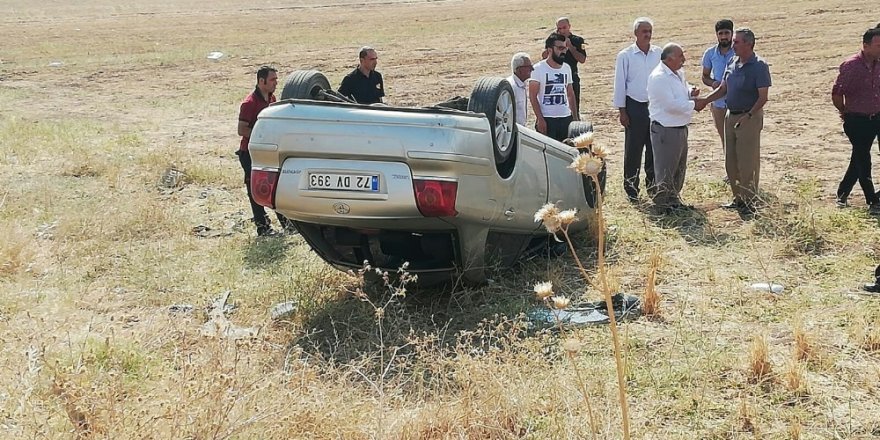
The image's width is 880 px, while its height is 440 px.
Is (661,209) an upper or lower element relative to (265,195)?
lower

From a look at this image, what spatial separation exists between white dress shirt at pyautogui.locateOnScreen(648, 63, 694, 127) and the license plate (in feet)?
11.6

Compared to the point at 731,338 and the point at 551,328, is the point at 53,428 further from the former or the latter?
the point at 731,338

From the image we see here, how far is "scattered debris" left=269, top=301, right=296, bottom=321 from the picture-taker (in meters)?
5.36

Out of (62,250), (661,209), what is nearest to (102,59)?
(62,250)

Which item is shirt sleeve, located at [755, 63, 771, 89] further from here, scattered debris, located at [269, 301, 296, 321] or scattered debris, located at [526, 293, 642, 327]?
scattered debris, located at [269, 301, 296, 321]

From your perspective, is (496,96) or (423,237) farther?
(423,237)

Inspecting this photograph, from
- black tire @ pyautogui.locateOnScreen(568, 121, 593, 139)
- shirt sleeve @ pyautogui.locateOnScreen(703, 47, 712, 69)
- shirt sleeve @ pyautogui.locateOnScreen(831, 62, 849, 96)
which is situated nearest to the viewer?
shirt sleeve @ pyautogui.locateOnScreen(831, 62, 849, 96)

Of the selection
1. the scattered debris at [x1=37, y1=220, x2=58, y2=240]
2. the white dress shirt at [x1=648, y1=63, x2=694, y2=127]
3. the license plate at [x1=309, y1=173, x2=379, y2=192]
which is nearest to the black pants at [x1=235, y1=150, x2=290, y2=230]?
the scattered debris at [x1=37, y1=220, x2=58, y2=240]

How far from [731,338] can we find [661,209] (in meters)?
3.00

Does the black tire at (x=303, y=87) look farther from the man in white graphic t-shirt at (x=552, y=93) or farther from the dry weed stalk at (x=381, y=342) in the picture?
the man in white graphic t-shirt at (x=552, y=93)

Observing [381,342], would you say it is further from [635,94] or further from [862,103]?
[862,103]

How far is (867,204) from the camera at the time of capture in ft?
24.0

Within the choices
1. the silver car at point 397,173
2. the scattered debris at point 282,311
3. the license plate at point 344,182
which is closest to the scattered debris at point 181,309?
the scattered debris at point 282,311

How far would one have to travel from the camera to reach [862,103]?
6.97 metres
